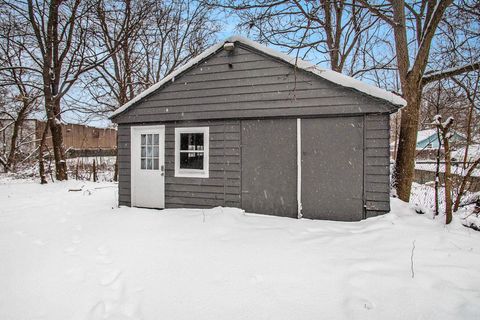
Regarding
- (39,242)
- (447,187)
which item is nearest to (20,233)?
(39,242)

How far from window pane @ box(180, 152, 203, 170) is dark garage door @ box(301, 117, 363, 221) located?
250cm

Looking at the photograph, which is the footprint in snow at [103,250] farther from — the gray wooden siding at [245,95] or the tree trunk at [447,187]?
the tree trunk at [447,187]

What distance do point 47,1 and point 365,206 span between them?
13760mm

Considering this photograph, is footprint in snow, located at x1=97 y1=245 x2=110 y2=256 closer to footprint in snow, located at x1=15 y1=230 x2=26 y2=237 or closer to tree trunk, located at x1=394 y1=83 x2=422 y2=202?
footprint in snow, located at x1=15 y1=230 x2=26 y2=237

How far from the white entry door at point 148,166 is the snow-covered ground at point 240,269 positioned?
1.29 m

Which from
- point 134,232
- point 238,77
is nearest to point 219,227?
point 134,232

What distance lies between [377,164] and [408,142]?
1782mm

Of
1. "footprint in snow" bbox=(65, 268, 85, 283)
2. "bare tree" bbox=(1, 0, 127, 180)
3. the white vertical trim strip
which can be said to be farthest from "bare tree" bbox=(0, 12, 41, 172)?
the white vertical trim strip

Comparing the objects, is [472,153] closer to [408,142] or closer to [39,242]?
[408,142]

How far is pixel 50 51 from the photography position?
35.7 feet

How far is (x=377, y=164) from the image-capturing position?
520 cm

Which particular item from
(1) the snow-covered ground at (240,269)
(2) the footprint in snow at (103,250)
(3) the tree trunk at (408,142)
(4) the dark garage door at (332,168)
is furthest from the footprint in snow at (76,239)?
(3) the tree trunk at (408,142)

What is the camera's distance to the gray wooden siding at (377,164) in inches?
202

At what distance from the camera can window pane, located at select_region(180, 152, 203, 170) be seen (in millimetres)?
6535
